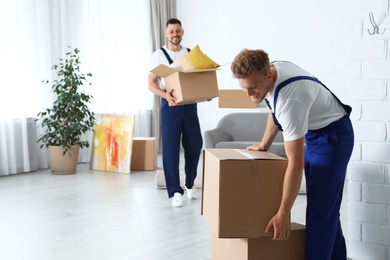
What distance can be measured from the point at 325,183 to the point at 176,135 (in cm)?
229

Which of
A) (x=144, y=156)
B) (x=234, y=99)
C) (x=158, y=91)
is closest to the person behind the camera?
(x=158, y=91)

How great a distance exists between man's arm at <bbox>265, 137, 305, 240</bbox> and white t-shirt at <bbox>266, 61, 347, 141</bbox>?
0.05 metres

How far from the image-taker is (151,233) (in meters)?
4.13

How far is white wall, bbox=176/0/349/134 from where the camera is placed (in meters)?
7.30

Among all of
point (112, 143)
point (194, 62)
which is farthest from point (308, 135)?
point (112, 143)

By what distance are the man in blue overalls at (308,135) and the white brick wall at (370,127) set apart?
0.47 metres

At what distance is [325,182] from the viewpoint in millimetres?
2615

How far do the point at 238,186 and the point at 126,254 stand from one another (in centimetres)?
137

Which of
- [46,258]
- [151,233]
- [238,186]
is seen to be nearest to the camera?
[238,186]

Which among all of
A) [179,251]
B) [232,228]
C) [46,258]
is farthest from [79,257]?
[232,228]

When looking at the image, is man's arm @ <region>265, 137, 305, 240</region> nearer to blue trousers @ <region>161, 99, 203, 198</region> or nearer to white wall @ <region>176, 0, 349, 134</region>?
blue trousers @ <region>161, 99, 203, 198</region>

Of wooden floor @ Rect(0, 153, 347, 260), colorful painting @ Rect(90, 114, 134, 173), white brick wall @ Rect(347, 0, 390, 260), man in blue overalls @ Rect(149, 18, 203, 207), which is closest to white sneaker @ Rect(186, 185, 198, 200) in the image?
wooden floor @ Rect(0, 153, 347, 260)

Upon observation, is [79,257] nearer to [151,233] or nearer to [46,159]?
[151,233]

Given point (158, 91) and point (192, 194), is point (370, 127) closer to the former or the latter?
point (158, 91)
